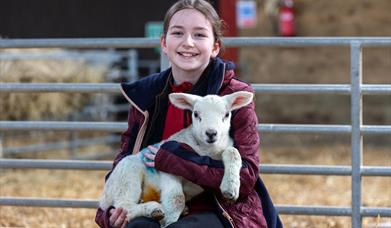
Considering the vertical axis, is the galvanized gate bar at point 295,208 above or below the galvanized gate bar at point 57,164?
below

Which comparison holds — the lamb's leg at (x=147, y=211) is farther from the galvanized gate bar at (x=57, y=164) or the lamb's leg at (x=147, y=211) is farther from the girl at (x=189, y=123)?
the galvanized gate bar at (x=57, y=164)

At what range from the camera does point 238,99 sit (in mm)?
2980

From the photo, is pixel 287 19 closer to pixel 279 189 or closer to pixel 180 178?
pixel 279 189

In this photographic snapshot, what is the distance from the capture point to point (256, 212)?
3033mm

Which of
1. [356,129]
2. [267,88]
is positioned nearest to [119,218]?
[267,88]

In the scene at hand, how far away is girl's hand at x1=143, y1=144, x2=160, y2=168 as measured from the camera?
298cm

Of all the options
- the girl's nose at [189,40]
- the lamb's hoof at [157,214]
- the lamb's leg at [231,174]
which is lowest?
the lamb's hoof at [157,214]

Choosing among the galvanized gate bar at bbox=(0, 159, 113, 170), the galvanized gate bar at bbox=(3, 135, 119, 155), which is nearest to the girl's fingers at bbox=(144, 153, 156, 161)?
the galvanized gate bar at bbox=(0, 159, 113, 170)

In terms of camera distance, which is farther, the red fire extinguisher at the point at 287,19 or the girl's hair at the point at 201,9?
the red fire extinguisher at the point at 287,19

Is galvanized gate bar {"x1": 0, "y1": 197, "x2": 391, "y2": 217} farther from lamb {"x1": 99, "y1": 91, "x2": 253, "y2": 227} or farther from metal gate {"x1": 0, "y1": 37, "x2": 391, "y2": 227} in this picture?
lamb {"x1": 99, "y1": 91, "x2": 253, "y2": 227}

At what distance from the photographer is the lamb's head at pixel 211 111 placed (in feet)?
9.40

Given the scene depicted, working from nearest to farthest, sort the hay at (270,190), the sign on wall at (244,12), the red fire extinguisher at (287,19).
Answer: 1. the hay at (270,190)
2. the sign on wall at (244,12)
3. the red fire extinguisher at (287,19)

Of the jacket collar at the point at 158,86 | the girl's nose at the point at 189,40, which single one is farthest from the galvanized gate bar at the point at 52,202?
the girl's nose at the point at 189,40

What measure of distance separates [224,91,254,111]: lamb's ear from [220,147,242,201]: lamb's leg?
0.51 ft
